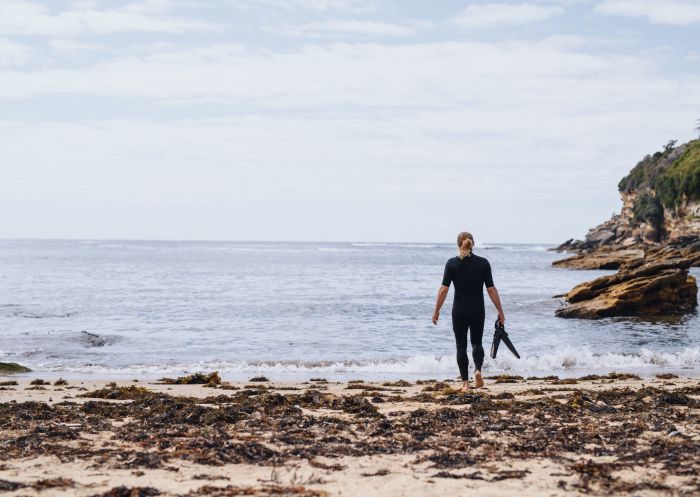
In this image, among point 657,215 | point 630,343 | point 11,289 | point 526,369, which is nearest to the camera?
point 526,369

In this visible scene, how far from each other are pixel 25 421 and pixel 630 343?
17.1m

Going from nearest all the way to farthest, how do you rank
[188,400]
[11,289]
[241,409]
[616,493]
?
[616,493]
[241,409]
[188,400]
[11,289]

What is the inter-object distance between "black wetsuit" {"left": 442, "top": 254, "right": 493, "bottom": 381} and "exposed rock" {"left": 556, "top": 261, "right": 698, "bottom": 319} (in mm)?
17728

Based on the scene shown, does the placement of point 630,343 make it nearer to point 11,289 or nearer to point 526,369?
point 526,369

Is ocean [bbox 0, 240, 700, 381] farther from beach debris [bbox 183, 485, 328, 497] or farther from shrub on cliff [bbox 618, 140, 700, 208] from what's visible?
shrub on cliff [bbox 618, 140, 700, 208]

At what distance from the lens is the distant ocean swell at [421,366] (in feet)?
49.6

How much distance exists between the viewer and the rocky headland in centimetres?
2739

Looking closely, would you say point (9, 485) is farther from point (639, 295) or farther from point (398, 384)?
point (639, 295)

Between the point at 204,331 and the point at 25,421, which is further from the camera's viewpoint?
the point at 204,331

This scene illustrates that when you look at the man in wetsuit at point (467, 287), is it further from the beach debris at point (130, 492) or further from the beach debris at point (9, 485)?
the beach debris at point (9, 485)

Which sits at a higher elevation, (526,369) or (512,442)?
(512,442)

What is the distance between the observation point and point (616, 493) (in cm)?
512

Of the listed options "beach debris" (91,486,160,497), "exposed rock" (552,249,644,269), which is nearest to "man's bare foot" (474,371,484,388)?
"beach debris" (91,486,160,497)

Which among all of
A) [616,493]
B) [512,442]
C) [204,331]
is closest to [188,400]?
[512,442]
